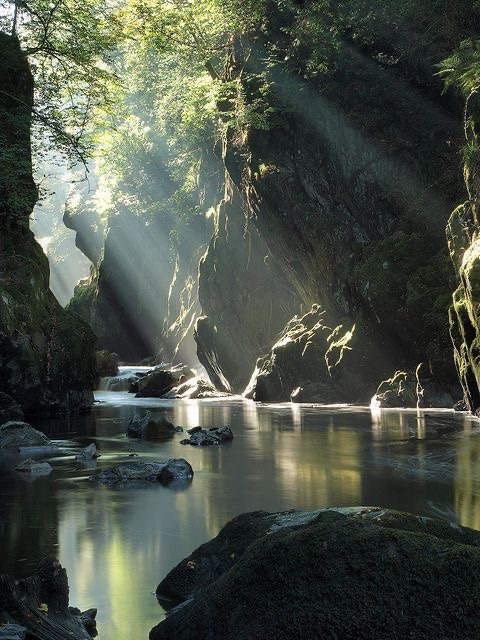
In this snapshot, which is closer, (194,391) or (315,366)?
(315,366)

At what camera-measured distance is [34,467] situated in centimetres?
1653

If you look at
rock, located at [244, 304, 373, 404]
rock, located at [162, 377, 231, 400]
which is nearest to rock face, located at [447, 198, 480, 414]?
rock, located at [244, 304, 373, 404]

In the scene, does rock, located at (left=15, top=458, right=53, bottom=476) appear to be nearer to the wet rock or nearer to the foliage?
the foliage

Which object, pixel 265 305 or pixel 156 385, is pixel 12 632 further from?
pixel 265 305

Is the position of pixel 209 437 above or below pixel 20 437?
below

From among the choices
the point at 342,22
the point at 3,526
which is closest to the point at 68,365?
the point at 342,22

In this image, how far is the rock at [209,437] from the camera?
21.1m

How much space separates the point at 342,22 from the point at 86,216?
4009 cm

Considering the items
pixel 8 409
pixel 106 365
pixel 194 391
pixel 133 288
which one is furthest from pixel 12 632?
pixel 133 288

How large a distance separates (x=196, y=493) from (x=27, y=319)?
18.0 m

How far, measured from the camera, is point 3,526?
11.3 meters

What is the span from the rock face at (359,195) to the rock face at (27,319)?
A: 377 inches

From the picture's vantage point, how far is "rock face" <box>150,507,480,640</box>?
4.90 m

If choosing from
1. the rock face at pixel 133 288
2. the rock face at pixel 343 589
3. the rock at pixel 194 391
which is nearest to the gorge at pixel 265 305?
the rock face at pixel 343 589
